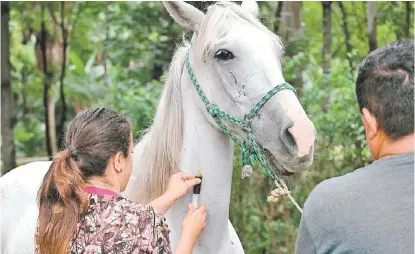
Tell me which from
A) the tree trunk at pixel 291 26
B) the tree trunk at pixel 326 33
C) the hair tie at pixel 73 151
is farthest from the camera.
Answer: the tree trunk at pixel 326 33

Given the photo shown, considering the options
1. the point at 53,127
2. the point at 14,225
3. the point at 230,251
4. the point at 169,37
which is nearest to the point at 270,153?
the point at 230,251

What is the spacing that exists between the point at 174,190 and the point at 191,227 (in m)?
0.17

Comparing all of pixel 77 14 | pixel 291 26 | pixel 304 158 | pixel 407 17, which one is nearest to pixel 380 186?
pixel 304 158

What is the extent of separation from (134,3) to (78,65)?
420 cm

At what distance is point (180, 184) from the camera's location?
248 centimetres

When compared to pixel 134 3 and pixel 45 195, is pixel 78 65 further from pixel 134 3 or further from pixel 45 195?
pixel 45 195

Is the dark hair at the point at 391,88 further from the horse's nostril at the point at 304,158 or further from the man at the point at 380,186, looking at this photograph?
the horse's nostril at the point at 304,158

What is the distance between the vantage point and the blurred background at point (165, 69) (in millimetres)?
5383

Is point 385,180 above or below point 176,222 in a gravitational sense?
above

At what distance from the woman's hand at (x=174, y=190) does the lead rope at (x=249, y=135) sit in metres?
0.24

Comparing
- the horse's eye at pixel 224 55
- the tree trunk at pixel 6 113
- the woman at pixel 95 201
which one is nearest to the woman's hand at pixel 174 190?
the woman at pixel 95 201

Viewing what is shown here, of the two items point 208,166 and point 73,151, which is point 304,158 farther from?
point 73,151

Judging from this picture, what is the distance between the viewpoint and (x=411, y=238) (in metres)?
1.50

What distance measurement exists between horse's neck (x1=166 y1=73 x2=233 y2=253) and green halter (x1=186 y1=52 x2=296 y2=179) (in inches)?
2.6
